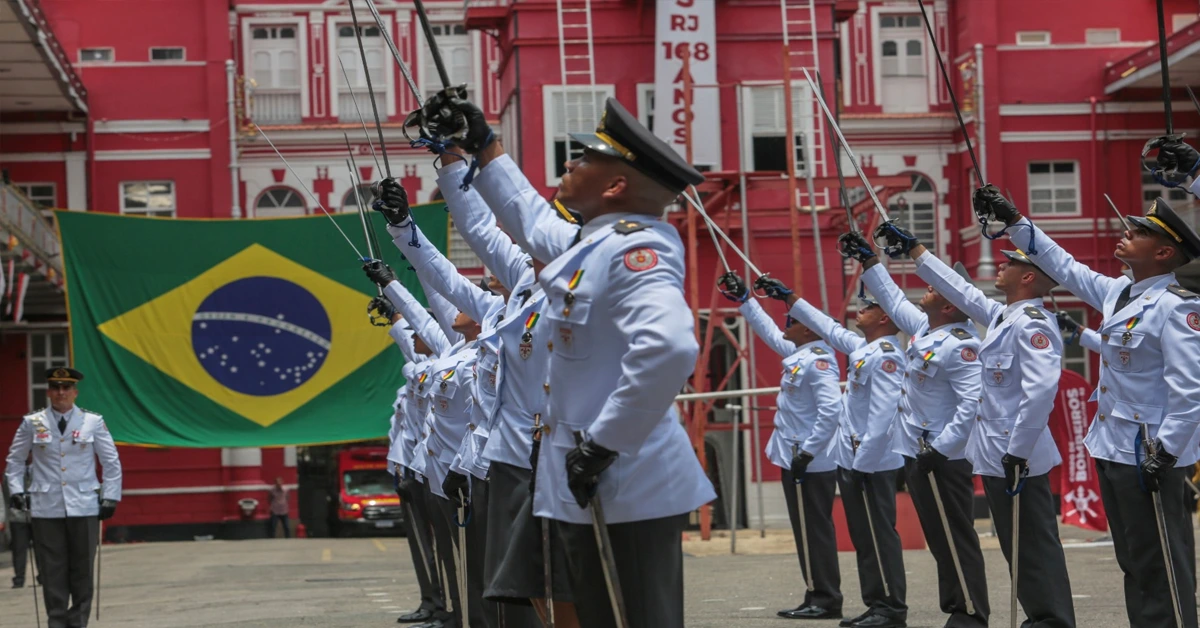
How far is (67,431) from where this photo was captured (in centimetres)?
1316

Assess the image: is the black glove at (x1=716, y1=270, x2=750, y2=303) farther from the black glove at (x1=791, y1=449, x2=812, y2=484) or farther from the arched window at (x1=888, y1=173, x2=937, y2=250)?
the arched window at (x1=888, y1=173, x2=937, y2=250)

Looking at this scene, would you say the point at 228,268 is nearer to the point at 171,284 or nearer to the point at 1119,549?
the point at 171,284

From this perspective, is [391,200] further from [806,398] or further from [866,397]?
[806,398]

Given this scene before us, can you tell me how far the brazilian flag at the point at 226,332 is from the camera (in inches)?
949

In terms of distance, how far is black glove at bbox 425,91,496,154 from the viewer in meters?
5.55

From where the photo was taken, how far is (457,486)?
931 centimetres

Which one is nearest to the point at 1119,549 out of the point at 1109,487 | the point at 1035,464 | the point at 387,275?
the point at 1109,487

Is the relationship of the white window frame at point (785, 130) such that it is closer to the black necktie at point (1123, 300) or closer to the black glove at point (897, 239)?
the black glove at point (897, 239)

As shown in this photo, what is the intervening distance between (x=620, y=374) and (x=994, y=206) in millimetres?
3492

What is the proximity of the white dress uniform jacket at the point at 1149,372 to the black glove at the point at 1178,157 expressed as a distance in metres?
0.51

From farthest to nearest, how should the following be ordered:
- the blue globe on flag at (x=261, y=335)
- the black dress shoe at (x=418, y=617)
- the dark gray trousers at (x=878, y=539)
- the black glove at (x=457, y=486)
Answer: the blue globe on flag at (x=261, y=335), the black dress shoe at (x=418, y=617), the dark gray trousers at (x=878, y=539), the black glove at (x=457, y=486)

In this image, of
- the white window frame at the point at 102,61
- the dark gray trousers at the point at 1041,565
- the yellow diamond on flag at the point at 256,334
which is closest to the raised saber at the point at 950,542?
the dark gray trousers at the point at 1041,565

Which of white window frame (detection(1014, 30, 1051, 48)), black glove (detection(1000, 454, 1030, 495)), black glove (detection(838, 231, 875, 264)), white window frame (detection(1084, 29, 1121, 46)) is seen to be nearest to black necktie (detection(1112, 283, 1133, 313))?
black glove (detection(1000, 454, 1030, 495))

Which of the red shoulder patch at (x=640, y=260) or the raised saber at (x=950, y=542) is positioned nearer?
the red shoulder patch at (x=640, y=260)
